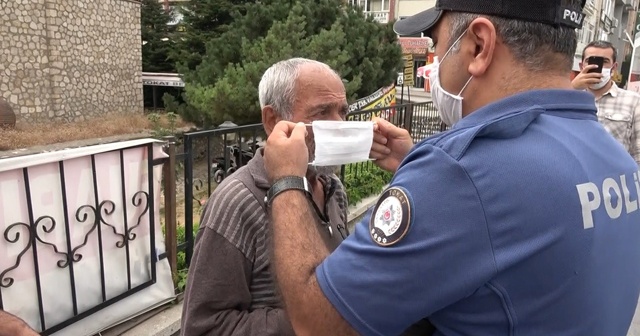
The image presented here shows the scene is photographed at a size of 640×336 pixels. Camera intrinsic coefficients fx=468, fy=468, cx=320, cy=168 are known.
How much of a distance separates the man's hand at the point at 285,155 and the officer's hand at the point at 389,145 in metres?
0.59

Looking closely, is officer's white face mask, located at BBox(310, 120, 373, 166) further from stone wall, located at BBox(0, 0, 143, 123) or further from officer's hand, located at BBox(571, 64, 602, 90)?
stone wall, located at BBox(0, 0, 143, 123)

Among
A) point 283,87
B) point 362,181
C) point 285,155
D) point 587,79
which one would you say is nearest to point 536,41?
point 285,155

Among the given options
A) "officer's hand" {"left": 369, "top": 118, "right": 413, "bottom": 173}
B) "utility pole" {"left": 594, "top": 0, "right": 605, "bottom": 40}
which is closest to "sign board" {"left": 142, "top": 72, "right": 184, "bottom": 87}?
"officer's hand" {"left": 369, "top": 118, "right": 413, "bottom": 173}

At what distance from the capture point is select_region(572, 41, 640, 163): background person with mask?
13.4 feet

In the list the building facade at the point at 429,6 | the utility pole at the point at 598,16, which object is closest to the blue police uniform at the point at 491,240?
the building facade at the point at 429,6

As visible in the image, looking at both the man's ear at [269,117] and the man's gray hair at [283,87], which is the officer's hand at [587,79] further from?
the man's ear at [269,117]

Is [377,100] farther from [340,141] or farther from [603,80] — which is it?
[340,141]

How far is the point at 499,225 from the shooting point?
2.85 ft

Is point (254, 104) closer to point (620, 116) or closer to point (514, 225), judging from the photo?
point (620, 116)

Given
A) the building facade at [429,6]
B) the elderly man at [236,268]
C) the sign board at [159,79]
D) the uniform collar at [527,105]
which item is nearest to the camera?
the uniform collar at [527,105]

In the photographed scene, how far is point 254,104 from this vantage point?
945cm

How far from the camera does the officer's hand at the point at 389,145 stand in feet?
6.18

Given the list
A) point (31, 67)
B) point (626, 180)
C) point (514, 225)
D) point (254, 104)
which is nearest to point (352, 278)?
point (514, 225)

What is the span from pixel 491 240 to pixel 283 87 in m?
1.20
